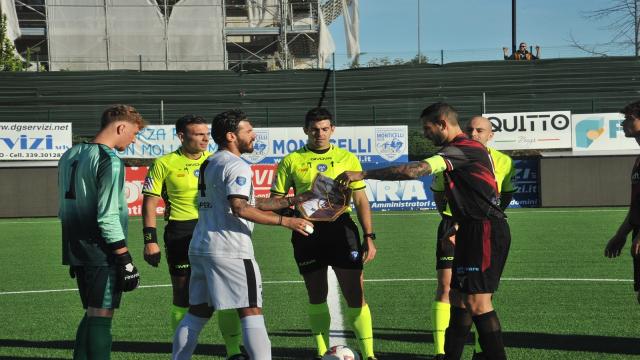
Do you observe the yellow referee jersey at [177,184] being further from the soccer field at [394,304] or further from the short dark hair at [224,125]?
the short dark hair at [224,125]

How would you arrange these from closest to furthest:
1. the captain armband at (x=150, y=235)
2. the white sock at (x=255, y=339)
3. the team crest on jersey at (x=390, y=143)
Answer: the white sock at (x=255, y=339) → the captain armband at (x=150, y=235) → the team crest on jersey at (x=390, y=143)

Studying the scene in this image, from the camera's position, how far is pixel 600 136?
97.7 feet

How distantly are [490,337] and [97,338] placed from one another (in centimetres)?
283

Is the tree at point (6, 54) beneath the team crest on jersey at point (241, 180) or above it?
above

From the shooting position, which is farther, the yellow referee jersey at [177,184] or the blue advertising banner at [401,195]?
the blue advertising banner at [401,195]

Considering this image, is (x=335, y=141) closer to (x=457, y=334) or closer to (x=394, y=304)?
(x=394, y=304)

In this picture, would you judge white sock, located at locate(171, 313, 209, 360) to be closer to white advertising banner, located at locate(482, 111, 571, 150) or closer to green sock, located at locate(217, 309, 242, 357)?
green sock, located at locate(217, 309, 242, 357)

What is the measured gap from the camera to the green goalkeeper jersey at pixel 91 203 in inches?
233

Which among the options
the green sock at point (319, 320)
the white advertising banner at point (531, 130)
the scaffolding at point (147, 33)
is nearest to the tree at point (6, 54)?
the scaffolding at point (147, 33)

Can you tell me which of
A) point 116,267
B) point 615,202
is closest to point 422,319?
point 116,267

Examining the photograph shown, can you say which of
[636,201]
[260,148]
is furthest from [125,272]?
[260,148]

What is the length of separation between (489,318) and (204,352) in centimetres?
292

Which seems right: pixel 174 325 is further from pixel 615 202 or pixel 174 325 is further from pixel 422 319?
pixel 615 202

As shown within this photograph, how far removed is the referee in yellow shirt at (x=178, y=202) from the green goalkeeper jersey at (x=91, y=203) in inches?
64.6
